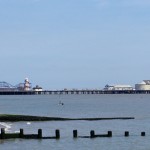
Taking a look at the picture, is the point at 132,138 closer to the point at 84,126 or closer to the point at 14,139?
the point at 14,139

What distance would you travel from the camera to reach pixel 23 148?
4450 centimetres

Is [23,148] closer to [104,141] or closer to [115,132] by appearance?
[104,141]

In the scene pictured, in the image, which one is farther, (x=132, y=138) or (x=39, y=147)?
(x=132, y=138)

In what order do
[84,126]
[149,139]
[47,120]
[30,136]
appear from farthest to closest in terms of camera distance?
[47,120]
[84,126]
[149,139]
[30,136]

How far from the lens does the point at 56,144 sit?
47219mm

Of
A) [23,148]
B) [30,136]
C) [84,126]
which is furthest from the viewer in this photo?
[84,126]

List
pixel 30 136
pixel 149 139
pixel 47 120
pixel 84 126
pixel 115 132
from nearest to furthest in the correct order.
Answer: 1. pixel 30 136
2. pixel 149 139
3. pixel 115 132
4. pixel 84 126
5. pixel 47 120

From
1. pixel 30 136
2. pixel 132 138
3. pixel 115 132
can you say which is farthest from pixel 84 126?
pixel 30 136

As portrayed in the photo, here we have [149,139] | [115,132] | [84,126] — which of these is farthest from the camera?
[84,126]

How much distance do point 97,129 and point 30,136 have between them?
15237 millimetres

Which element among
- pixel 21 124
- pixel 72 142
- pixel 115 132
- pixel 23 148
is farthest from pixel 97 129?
pixel 23 148

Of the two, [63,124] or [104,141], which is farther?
[63,124]

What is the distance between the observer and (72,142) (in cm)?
4856

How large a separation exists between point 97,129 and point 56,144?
15.6m
